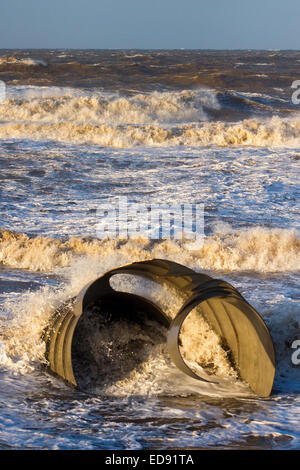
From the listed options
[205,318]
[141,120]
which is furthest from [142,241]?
[141,120]

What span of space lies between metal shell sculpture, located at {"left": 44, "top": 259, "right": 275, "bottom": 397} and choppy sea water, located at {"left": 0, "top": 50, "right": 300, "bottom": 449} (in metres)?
0.15

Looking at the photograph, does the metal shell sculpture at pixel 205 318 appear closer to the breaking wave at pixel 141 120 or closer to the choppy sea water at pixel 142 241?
the choppy sea water at pixel 142 241

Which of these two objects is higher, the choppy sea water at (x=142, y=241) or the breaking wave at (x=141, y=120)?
the breaking wave at (x=141, y=120)

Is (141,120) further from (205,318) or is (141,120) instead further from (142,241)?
(205,318)

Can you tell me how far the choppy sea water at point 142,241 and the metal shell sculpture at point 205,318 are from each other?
15 centimetres

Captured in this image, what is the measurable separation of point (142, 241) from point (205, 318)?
12.1 feet

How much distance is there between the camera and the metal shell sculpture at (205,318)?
432 centimetres

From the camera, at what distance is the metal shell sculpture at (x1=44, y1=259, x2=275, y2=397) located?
4320 mm

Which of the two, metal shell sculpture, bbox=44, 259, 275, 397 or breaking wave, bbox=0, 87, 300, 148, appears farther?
breaking wave, bbox=0, 87, 300, 148

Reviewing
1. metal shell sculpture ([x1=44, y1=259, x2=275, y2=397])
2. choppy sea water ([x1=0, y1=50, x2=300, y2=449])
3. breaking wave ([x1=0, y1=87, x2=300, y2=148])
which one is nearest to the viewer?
choppy sea water ([x1=0, y1=50, x2=300, y2=449])

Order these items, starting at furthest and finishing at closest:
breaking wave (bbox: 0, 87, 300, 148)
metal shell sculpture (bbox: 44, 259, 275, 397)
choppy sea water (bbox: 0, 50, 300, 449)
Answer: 1. breaking wave (bbox: 0, 87, 300, 148)
2. metal shell sculpture (bbox: 44, 259, 275, 397)
3. choppy sea water (bbox: 0, 50, 300, 449)

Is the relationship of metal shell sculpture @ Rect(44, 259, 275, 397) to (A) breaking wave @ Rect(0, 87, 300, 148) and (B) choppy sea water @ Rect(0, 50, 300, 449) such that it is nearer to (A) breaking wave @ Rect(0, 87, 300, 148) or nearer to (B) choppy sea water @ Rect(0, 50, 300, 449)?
(B) choppy sea water @ Rect(0, 50, 300, 449)

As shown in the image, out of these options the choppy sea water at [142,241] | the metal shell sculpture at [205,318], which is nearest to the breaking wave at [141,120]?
the choppy sea water at [142,241]

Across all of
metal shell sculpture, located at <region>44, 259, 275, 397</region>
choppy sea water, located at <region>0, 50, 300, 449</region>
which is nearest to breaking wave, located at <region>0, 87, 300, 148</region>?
choppy sea water, located at <region>0, 50, 300, 449</region>
